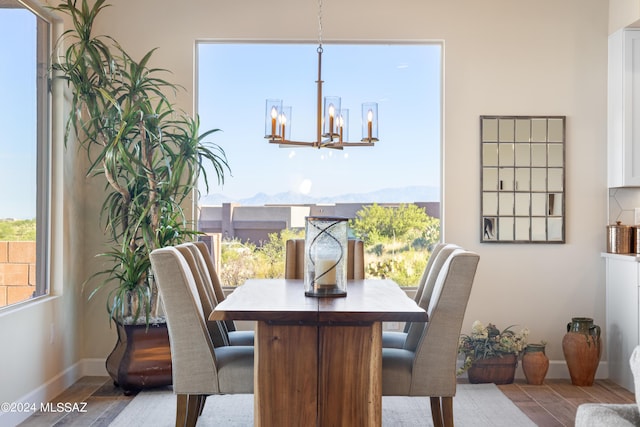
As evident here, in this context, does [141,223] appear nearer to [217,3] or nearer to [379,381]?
[217,3]

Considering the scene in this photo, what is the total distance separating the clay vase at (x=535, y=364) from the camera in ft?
15.6

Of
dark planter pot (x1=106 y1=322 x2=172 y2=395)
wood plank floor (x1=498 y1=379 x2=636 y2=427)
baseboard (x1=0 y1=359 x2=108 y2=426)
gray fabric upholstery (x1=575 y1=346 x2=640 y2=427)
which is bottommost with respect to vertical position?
wood plank floor (x1=498 y1=379 x2=636 y2=427)

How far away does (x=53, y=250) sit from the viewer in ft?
14.8

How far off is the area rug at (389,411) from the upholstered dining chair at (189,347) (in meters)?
0.77

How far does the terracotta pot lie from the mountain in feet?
4.16

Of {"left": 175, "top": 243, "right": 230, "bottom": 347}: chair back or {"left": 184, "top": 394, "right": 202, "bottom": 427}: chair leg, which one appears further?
{"left": 175, "top": 243, "right": 230, "bottom": 347}: chair back

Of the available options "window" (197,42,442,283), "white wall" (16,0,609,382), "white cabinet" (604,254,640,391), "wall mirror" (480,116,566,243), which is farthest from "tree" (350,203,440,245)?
"white cabinet" (604,254,640,391)

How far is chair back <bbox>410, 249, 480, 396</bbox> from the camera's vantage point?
3086mm

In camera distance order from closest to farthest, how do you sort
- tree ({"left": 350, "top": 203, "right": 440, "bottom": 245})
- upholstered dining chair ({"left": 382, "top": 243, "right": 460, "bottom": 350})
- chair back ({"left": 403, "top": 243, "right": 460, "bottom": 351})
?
1. chair back ({"left": 403, "top": 243, "right": 460, "bottom": 351})
2. upholstered dining chair ({"left": 382, "top": 243, "right": 460, "bottom": 350})
3. tree ({"left": 350, "top": 203, "right": 440, "bottom": 245})

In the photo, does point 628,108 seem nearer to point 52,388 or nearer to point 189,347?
point 189,347

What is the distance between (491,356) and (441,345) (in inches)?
70.8

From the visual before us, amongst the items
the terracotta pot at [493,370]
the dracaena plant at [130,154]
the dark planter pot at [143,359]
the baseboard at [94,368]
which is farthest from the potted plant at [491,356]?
the baseboard at [94,368]

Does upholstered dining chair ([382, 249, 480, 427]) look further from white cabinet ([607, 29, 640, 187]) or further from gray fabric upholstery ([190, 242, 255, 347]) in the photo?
white cabinet ([607, 29, 640, 187])

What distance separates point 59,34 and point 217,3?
1.18 metres
